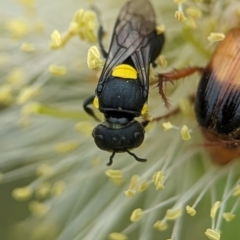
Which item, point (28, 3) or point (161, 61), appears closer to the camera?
point (161, 61)

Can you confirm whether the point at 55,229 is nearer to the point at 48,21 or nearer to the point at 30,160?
the point at 30,160

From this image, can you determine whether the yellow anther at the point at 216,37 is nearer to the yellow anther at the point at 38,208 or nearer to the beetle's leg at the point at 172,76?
the beetle's leg at the point at 172,76

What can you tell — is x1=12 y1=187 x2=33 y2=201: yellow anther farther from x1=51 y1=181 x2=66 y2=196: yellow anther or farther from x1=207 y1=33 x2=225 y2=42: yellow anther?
x1=207 y1=33 x2=225 y2=42: yellow anther

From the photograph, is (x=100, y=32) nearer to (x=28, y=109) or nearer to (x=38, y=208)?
(x=28, y=109)

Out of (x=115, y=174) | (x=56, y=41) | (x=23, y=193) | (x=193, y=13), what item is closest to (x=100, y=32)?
(x=56, y=41)

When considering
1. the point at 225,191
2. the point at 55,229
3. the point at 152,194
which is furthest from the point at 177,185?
the point at 55,229
